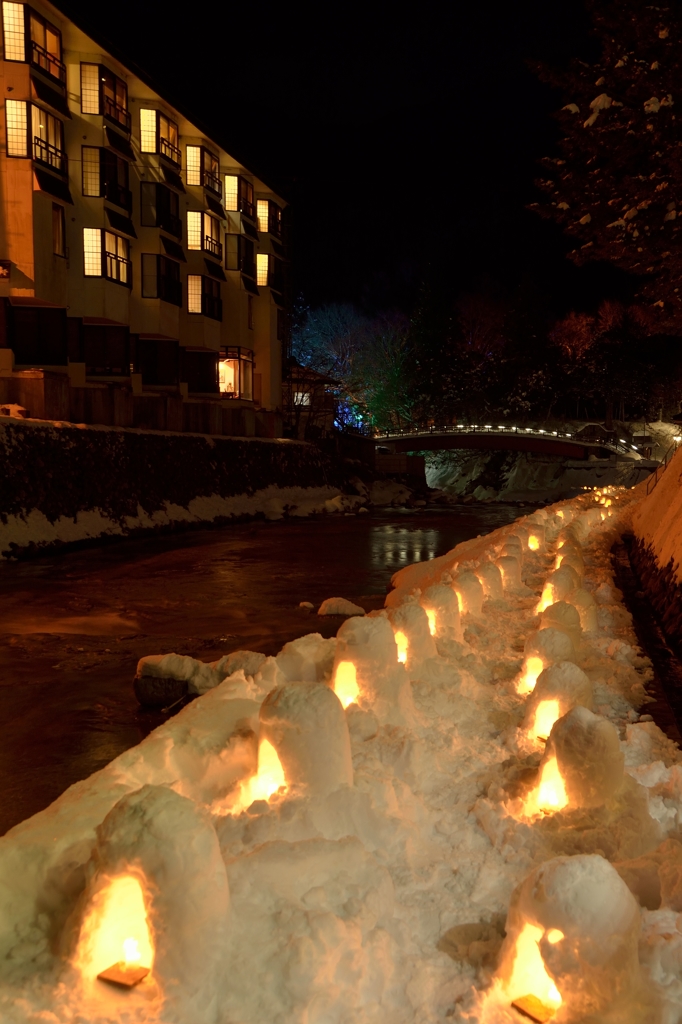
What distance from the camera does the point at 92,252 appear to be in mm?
25844

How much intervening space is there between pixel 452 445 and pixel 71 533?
29.1 m

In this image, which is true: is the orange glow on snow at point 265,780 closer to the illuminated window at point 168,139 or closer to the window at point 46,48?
the window at point 46,48

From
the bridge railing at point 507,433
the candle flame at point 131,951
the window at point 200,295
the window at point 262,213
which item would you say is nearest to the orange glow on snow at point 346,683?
the candle flame at point 131,951

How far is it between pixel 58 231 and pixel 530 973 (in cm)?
2588

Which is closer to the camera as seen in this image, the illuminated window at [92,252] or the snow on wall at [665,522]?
the snow on wall at [665,522]

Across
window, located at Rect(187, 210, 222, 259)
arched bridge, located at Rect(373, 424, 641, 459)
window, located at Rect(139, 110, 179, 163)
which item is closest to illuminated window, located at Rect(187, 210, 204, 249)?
window, located at Rect(187, 210, 222, 259)

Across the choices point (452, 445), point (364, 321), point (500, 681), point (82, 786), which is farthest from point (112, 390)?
point (364, 321)

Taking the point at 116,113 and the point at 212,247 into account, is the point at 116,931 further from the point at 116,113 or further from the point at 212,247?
the point at 212,247

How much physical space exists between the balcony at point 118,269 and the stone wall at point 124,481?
6.12 m

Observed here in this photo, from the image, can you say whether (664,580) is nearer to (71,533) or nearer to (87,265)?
(71,533)

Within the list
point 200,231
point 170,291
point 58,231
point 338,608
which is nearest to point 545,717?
point 338,608

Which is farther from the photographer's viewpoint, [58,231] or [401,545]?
[58,231]

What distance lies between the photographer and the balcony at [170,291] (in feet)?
98.7

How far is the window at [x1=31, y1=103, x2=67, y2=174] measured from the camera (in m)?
22.9
